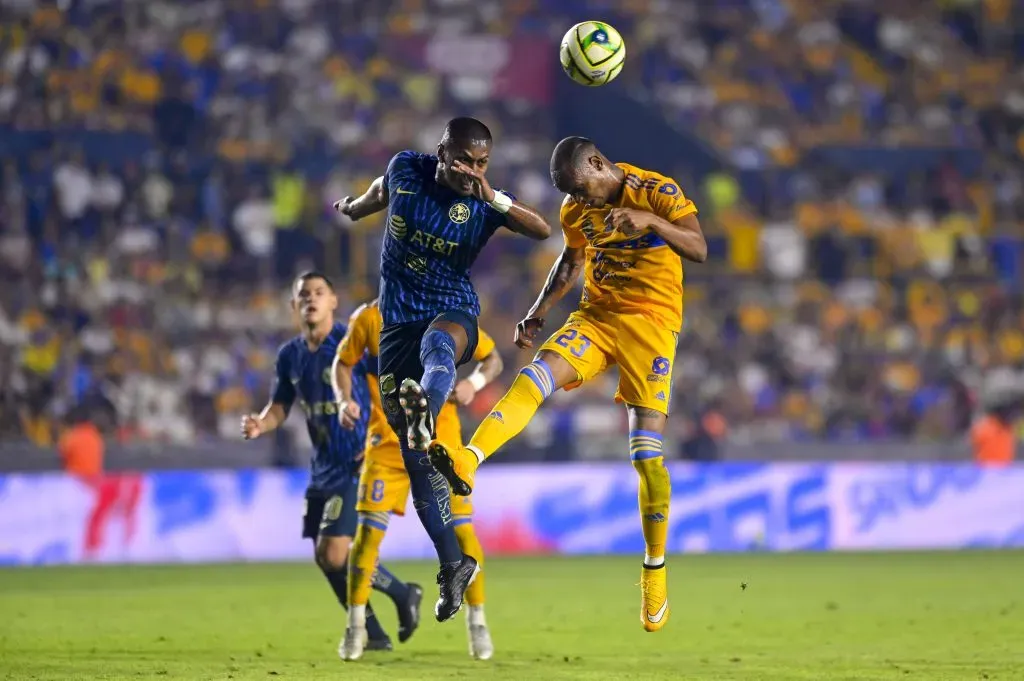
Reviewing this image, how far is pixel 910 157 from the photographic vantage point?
88.6 feet

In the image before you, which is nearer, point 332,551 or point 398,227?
point 398,227

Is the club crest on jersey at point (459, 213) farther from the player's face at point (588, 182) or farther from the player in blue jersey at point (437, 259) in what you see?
the player's face at point (588, 182)

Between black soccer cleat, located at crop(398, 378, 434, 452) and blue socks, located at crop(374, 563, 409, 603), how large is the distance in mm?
2789

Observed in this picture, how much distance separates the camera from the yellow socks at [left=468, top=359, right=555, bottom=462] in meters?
7.98

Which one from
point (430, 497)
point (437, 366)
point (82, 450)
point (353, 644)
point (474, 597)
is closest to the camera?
point (437, 366)

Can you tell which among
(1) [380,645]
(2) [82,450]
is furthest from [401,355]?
(2) [82,450]

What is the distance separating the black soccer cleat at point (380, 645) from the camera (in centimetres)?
1046

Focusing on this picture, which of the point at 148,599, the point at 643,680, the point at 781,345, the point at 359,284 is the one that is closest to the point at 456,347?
the point at 643,680

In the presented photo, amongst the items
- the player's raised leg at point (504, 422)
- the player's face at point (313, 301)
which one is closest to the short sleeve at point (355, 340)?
the player's face at point (313, 301)

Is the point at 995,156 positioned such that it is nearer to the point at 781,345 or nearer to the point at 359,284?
the point at 781,345

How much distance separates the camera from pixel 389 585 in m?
10.7

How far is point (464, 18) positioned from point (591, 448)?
1025 cm

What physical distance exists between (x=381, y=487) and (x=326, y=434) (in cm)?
100

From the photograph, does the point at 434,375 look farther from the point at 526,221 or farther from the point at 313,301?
the point at 313,301
